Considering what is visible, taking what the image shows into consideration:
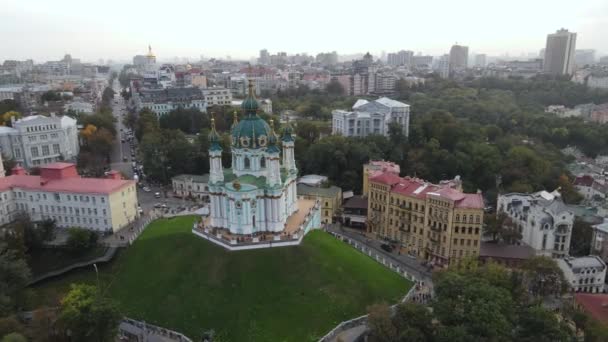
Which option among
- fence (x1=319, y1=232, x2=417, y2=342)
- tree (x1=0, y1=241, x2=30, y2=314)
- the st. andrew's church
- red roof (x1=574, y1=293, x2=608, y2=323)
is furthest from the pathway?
red roof (x1=574, y1=293, x2=608, y2=323)

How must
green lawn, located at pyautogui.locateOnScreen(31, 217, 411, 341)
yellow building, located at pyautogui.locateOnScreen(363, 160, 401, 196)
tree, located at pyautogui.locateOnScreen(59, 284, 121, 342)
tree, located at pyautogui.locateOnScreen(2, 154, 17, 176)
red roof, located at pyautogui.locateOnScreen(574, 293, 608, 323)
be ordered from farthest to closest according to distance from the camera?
tree, located at pyautogui.locateOnScreen(2, 154, 17, 176), yellow building, located at pyautogui.locateOnScreen(363, 160, 401, 196), green lawn, located at pyautogui.locateOnScreen(31, 217, 411, 341), red roof, located at pyautogui.locateOnScreen(574, 293, 608, 323), tree, located at pyautogui.locateOnScreen(59, 284, 121, 342)

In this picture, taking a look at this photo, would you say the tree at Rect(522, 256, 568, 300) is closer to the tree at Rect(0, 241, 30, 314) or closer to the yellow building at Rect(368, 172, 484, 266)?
the yellow building at Rect(368, 172, 484, 266)

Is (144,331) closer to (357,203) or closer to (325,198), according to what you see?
(325,198)

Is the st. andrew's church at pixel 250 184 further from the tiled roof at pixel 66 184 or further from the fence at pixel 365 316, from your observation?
the tiled roof at pixel 66 184

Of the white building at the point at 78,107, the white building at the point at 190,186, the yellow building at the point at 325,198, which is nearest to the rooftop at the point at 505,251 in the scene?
the yellow building at the point at 325,198

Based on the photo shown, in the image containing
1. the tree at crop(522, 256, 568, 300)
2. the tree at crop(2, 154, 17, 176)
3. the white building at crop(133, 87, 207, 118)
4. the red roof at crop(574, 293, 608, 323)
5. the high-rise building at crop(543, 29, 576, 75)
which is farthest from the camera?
the high-rise building at crop(543, 29, 576, 75)
